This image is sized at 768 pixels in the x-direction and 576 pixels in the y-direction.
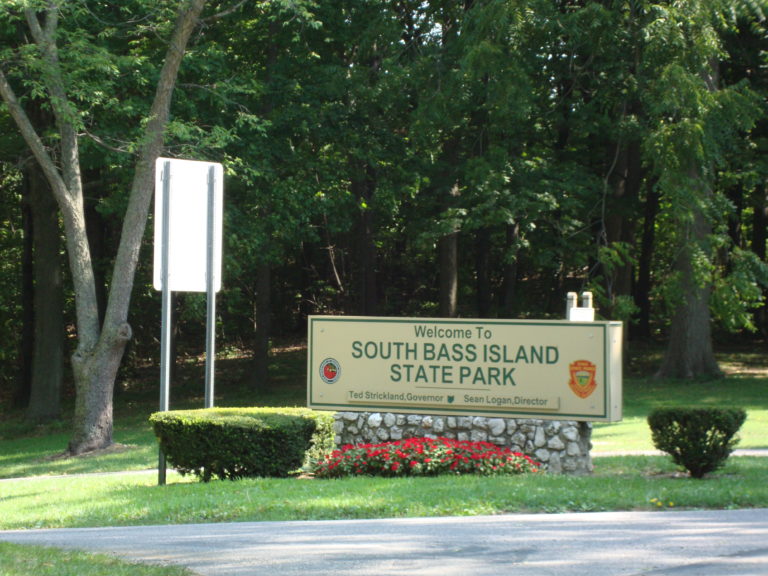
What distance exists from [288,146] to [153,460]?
1046cm

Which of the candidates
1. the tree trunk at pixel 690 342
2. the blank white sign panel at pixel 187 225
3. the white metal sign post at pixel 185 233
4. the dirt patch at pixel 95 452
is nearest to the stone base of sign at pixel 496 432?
the white metal sign post at pixel 185 233

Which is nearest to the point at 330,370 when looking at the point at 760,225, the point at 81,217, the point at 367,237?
the point at 81,217

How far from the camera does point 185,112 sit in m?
21.6

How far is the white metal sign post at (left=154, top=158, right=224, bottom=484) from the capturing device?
10.4 m

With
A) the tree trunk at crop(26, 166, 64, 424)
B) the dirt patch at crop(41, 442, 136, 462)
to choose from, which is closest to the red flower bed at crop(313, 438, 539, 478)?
the dirt patch at crop(41, 442, 136, 462)

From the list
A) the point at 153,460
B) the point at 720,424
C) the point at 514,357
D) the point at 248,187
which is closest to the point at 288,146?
the point at 248,187

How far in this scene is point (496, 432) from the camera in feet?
39.5

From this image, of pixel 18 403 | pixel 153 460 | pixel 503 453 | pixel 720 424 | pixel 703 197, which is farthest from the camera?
pixel 18 403

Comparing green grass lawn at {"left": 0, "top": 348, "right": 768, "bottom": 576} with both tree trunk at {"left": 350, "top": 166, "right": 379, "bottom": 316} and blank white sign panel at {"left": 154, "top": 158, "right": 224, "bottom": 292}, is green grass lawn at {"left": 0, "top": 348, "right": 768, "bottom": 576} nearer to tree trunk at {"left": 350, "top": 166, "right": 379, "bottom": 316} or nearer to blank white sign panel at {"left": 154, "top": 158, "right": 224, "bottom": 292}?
blank white sign panel at {"left": 154, "top": 158, "right": 224, "bottom": 292}

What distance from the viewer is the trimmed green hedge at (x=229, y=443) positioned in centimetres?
1082

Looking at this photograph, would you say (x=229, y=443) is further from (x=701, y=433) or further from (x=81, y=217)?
(x=81, y=217)

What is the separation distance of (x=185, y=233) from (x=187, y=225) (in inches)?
3.9

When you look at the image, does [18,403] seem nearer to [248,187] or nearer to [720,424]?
[248,187]

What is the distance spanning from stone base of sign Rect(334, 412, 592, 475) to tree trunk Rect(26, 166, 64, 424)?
14.3 meters
